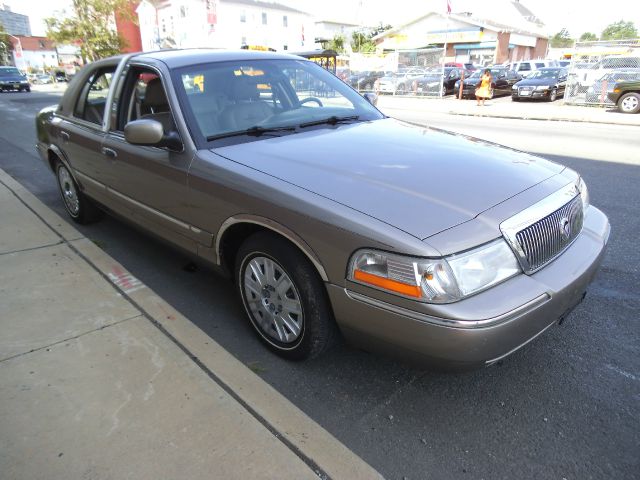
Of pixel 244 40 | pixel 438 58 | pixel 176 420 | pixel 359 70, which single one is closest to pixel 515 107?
pixel 438 58

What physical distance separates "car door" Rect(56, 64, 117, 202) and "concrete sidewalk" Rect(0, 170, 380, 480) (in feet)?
3.48

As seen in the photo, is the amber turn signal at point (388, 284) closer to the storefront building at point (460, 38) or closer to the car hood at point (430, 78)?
the car hood at point (430, 78)

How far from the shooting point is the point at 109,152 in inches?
148

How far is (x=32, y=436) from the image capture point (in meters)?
2.17

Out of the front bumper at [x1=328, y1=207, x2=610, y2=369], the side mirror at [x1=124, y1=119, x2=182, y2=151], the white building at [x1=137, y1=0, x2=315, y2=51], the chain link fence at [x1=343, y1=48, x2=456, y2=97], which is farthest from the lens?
the white building at [x1=137, y1=0, x2=315, y2=51]

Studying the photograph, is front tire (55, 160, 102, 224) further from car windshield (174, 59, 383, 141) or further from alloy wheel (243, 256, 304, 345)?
alloy wheel (243, 256, 304, 345)

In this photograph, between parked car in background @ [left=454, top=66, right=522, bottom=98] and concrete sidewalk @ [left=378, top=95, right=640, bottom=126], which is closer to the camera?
concrete sidewalk @ [left=378, top=95, right=640, bottom=126]

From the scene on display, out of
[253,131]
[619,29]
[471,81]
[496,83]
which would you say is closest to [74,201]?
[253,131]

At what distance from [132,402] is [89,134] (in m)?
2.66

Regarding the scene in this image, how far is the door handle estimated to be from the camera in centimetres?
368

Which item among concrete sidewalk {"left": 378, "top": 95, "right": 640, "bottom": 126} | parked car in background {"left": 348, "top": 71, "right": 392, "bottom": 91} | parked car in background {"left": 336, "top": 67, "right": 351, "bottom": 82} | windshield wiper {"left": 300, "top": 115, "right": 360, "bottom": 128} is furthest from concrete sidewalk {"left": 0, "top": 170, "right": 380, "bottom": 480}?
parked car in background {"left": 336, "top": 67, "right": 351, "bottom": 82}

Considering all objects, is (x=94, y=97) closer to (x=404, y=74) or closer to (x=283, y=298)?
(x=283, y=298)

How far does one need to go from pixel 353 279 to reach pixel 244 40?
56.5 meters

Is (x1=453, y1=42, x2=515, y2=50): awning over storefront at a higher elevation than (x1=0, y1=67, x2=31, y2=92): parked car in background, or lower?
higher
